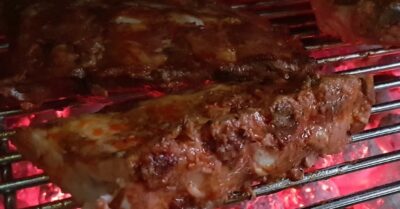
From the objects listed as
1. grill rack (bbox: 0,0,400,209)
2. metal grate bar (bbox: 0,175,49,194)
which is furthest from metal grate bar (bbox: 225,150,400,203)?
metal grate bar (bbox: 0,175,49,194)

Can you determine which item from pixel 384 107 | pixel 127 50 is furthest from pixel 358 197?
pixel 127 50

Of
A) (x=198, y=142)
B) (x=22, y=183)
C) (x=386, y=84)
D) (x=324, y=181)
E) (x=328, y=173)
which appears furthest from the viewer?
(x=324, y=181)

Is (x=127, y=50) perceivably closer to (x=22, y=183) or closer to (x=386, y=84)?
A: (x=22, y=183)

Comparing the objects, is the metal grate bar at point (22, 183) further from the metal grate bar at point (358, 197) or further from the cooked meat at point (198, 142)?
the metal grate bar at point (358, 197)

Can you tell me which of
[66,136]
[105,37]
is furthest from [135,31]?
[66,136]

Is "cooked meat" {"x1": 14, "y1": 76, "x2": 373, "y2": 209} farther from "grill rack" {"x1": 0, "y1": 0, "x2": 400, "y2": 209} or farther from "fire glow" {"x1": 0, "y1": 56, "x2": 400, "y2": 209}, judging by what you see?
"fire glow" {"x1": 0, "y1": 56, "x2": 400, "y2": 209}

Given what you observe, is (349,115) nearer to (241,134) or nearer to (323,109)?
(323,109)
